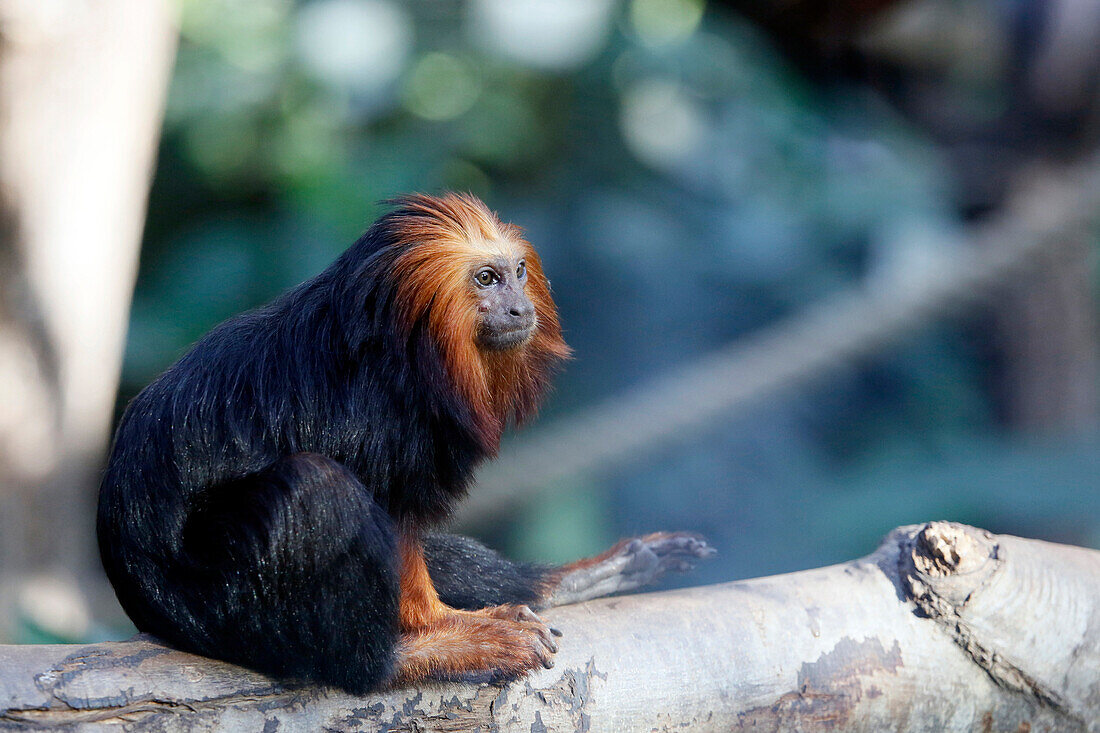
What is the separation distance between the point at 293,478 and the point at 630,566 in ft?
3.03

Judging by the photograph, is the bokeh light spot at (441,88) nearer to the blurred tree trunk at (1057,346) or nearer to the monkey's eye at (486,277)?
the blurred tree trunk at (1057,346)

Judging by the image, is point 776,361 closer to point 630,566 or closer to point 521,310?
point 630,566

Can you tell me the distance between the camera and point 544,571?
2.42m

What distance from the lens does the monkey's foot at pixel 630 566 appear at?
2.40 meters

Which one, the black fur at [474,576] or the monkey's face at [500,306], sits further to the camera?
the black fur at [474,576]

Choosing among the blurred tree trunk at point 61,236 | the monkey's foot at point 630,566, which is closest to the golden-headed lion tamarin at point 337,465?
the monkey's foot at point 630,566

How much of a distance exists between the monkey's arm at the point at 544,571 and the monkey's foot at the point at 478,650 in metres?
0.33

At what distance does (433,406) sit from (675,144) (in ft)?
12.4

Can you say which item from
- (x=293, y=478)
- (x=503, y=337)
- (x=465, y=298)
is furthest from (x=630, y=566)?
(x=293, y=478)

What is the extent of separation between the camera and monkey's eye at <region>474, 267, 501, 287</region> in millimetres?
2169

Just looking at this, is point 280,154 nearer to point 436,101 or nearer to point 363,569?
point 436,101

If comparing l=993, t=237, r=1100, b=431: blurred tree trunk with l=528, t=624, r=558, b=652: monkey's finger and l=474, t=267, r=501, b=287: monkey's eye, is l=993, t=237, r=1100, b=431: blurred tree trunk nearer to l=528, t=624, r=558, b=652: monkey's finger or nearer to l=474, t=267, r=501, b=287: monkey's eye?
l=474, t=267, r=501, b=287: monkey's eye

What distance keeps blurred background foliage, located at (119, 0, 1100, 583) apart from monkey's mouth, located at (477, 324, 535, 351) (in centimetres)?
228

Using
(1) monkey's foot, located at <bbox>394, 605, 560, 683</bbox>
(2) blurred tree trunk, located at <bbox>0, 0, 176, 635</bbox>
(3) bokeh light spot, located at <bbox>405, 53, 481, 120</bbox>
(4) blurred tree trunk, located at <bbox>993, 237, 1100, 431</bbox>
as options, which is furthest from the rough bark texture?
(3) bokeh light spot, located at <bbox>405, 53, 481, 120</bbox>
